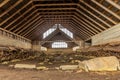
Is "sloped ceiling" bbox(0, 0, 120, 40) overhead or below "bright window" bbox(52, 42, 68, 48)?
overhead

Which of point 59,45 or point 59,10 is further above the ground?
point 59,10

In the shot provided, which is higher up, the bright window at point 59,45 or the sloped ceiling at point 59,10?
the sloped ceiling at point 59,10

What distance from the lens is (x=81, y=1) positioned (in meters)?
16.2

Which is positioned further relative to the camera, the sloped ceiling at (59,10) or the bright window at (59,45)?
the bright window at (59,45)

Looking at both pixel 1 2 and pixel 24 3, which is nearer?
pixel 1 2

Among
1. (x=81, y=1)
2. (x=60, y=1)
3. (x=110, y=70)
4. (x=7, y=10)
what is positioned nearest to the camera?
(x=110, y=70)

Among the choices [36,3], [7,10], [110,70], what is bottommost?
[110,70]

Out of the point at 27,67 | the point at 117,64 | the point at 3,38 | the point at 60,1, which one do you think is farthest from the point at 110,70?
the point at 3,38

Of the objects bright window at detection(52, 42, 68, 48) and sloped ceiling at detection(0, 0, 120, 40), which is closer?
sloped ceiling at detection(0, 0, 120, 40)

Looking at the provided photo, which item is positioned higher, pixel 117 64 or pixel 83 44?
pixel 83 44

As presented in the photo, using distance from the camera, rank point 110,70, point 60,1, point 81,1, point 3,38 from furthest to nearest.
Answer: point 3,38 < point 60,1 < point 81,1 < point 110,70

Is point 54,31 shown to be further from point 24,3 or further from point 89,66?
point 89,66

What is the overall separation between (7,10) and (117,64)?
Result: 1067 centimetres

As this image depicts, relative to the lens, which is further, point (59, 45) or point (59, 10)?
point (59, 45)
